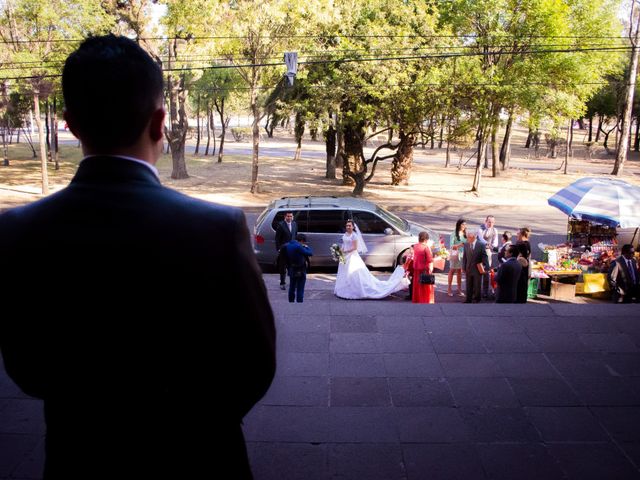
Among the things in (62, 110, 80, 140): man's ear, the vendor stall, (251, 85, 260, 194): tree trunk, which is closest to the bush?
(251, 85, 260, 194): tree trunk

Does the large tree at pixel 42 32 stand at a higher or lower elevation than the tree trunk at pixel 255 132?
higher

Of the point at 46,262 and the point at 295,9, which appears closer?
the point at 46,262

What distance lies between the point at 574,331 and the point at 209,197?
22.9 metres

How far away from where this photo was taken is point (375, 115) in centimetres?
2548

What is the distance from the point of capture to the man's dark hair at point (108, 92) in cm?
124

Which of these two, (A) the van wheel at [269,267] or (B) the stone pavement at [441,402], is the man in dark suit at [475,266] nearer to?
(B) the stone pavement at [441,402]

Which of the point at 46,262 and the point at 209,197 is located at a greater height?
the point at 46,262

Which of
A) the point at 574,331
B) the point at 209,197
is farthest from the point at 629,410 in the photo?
the point at 209,197

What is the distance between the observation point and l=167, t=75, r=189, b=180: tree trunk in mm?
31234

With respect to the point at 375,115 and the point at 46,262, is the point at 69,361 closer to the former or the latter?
the point at 46,262

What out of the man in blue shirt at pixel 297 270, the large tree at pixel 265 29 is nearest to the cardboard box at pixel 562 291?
the man in blue shirt at pixel 297 270

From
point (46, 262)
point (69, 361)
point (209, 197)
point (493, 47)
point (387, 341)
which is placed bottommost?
point (209, 197)

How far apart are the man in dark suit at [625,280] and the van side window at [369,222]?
5.38 meters

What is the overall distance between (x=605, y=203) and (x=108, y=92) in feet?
43.8
